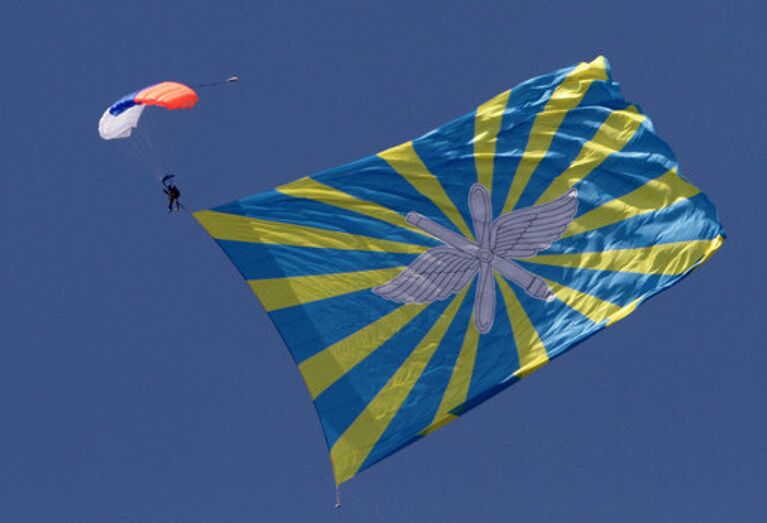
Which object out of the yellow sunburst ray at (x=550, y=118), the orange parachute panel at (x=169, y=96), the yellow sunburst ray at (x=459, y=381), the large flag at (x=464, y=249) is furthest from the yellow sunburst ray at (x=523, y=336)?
the orange parachute panel at (x=169, y=96)

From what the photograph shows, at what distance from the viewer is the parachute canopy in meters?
30.8

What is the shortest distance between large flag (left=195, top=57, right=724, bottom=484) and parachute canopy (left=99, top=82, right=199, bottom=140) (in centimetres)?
181

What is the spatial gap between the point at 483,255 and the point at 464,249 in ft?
1.13

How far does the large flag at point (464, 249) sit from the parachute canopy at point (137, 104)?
1.81 meters

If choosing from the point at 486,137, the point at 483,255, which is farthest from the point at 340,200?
the point at 486,137

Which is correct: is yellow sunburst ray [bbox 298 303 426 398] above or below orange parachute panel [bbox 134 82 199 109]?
below

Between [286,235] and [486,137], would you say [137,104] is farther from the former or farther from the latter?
[486,137]

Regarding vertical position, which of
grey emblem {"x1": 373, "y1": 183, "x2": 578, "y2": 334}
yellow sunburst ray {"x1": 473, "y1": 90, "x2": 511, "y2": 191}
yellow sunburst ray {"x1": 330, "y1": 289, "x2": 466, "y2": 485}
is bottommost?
yellow sunburst ray {"x1": 330, "y1": 289, "x2": 466, "y2": 485}

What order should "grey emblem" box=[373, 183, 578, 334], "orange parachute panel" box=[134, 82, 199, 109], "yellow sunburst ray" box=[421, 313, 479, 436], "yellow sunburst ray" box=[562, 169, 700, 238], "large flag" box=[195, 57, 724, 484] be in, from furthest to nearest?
1. "yellow sunburst ray" box=[562, 169, 700, 238]
2. "grey emblem" box=[373, 183, 578, 334]
3. "yellow sunburst ray" box=[421, 313, 479, 436]
4. "large flag" box=[195, 57, 724, 484]
5. "orange parachute panel" box=[134, 82, 199, 109]

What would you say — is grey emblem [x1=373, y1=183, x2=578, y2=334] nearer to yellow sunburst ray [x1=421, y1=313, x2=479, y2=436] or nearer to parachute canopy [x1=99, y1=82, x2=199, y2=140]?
yellow sunburst ray [x1=421, y1=313, x2=479, y2=436]

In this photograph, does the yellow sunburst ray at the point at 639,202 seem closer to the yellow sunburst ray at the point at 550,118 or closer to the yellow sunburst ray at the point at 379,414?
the yellow sunburst ray at the point at 550,118

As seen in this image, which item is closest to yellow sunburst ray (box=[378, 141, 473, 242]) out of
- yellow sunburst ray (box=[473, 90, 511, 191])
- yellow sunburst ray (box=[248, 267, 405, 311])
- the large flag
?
the large flag

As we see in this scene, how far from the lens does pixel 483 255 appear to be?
34062 mm

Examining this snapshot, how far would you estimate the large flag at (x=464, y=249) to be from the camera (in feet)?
107
